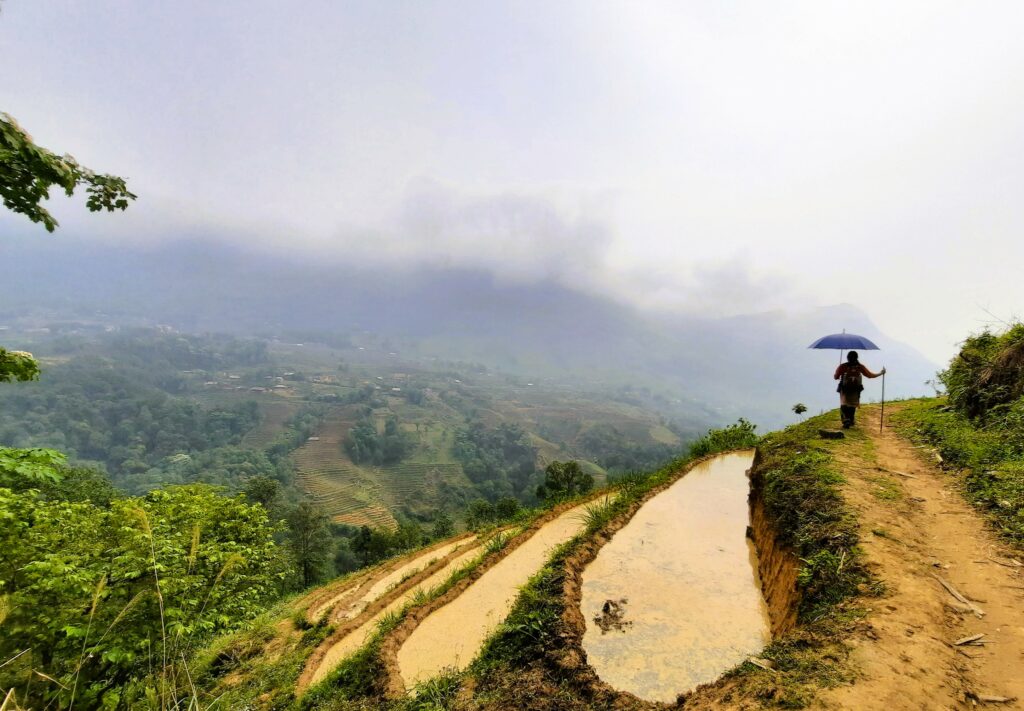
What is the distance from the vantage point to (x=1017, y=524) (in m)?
5.69

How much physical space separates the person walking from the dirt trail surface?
3780 mm

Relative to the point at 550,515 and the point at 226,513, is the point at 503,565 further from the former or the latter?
the point at 226,513

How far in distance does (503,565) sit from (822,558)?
6.28 m

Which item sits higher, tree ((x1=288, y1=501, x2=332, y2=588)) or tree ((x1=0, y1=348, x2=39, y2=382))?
tree ((x1=0, y1=348, x2=39, y2=382))

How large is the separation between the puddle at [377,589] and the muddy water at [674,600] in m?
7.20

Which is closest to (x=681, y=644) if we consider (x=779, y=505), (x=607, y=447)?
(x=779, y=505)

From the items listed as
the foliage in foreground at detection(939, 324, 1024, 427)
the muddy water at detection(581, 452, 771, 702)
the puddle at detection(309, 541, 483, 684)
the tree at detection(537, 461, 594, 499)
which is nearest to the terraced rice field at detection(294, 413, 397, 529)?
the tree at detection(537, 461, 594, 499)

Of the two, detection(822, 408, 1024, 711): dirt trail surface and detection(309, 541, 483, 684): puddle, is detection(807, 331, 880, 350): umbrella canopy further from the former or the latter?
detection(309, 541, 483, 684): puddle

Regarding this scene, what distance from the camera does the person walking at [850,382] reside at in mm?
10758

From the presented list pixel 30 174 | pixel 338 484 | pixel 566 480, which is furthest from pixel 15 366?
pixel 338 484

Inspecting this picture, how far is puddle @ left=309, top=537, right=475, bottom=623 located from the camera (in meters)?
11.1

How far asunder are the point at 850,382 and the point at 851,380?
0.06 meters

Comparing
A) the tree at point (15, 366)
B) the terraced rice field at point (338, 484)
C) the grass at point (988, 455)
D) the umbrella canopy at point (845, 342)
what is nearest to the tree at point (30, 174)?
the tree at point (15, 366)

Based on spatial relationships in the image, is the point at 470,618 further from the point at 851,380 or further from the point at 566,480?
the point at 566,480
